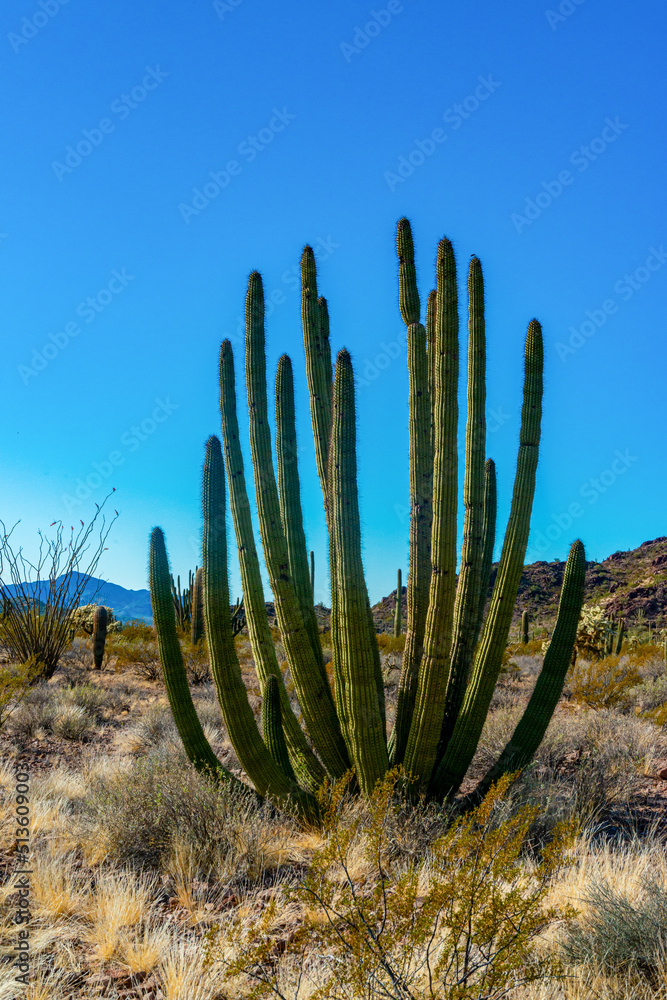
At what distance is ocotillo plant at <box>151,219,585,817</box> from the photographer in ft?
17.0

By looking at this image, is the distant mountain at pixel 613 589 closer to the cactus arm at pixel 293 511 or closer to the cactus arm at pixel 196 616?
the cactus arm at pixel 196 616

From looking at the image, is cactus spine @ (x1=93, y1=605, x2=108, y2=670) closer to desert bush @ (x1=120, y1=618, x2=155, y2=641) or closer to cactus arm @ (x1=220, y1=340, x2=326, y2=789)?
desert bush @ (x1=120, y1=618, x2=155, y2=641)

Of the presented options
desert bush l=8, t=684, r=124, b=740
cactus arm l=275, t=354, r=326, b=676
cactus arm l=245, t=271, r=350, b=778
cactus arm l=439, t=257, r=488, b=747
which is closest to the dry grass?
desert bush l=8, t=684, r=124, b=740

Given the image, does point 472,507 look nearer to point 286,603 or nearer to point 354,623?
point 354,623

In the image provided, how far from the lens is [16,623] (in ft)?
40.3

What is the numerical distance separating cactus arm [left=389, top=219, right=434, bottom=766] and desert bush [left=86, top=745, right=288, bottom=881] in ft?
4.78

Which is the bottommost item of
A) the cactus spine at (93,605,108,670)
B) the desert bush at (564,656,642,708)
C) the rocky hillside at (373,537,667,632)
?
the desert bush at (564,656,642,708)

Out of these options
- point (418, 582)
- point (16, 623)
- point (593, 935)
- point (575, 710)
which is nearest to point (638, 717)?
point (575, 710)

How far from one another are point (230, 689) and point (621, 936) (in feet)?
10.3

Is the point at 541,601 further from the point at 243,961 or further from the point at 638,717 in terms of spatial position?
the point at 243,961

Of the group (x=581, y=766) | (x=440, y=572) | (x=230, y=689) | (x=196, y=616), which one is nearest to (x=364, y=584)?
(x=440, y=572)

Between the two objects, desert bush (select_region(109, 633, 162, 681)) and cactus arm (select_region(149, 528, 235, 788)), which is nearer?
cactus arm (select_region(149, 528, 235, 788))

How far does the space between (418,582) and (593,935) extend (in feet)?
9.25

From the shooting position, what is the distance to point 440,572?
17.1 feet
